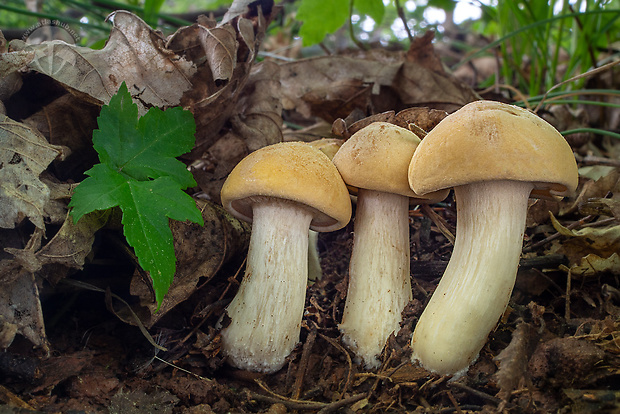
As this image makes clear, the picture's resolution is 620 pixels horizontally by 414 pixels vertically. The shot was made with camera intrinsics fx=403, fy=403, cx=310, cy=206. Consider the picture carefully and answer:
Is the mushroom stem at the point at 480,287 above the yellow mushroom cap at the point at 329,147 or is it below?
below

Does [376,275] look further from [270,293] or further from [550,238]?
[550,238]

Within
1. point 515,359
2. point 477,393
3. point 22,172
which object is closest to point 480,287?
point 515,359

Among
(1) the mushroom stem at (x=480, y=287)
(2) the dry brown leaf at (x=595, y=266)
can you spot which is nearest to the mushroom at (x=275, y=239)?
(1) the mushroom stem at (x=480, y=287)

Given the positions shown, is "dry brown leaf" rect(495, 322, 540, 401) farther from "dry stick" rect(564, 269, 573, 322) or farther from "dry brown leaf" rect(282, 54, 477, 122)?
"dry brown leaf" rect(282, 54, 477, 122)

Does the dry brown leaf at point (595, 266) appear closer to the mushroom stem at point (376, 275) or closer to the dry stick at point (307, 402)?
the mushroom stem at point (376, 275)

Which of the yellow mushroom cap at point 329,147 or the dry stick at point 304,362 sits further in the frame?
the yellow mushroom cap at point 329,147
